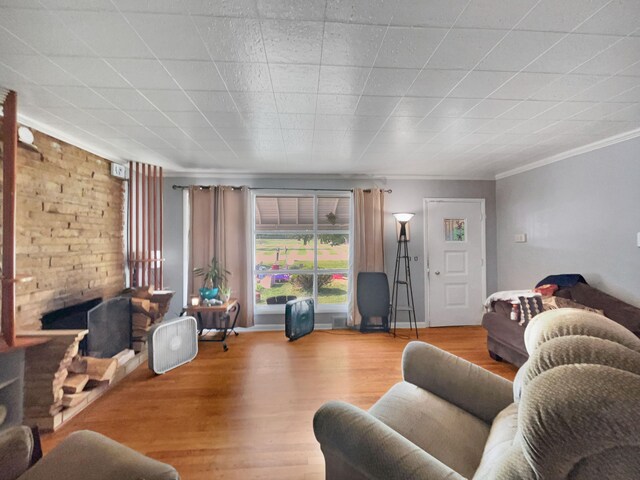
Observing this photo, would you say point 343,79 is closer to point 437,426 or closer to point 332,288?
point 437,426

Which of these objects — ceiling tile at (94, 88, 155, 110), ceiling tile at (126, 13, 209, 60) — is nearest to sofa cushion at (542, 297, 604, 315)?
ceiling tile at (126, 13, 209, 60)

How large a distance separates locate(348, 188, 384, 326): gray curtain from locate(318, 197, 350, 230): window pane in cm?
22

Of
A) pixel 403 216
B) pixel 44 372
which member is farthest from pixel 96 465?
pixel 403 216

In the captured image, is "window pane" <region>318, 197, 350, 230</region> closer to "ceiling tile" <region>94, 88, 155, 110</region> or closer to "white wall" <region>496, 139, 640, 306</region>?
"white wall" <region>496, 139, 640, 306</region>

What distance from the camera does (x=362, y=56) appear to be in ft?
4.67

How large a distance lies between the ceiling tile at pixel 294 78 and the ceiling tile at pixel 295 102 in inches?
2.4

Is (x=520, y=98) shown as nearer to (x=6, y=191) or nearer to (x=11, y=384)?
(x=6, y=191)

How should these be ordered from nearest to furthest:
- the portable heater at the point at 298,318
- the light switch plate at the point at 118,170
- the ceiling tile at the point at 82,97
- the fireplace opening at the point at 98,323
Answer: the ceiling tile at the point at 82,97, the fireplace opening at the point at 98,323, the light switch plate at the point at 118,170, the portable heater at the point at 298,318

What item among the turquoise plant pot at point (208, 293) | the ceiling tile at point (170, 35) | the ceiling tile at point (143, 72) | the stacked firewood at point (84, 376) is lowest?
the stacked firewood at point (84, 376)

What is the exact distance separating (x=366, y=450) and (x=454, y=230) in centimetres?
387

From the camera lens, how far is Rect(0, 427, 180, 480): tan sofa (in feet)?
3.31

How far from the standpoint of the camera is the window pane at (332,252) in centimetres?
418

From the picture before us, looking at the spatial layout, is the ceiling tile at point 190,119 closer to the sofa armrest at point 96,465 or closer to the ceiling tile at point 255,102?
the ceiling tile at point 255,102

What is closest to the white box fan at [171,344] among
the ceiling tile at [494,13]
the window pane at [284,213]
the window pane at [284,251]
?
the window pane at [284,251]
